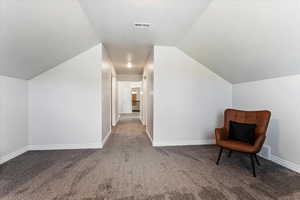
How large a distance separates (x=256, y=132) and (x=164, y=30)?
8.00 feet

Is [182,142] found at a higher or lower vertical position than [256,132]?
lower

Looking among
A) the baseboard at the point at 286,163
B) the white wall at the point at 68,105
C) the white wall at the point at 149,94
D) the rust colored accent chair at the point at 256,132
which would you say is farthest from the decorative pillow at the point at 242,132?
the white wall at the point at 68,105

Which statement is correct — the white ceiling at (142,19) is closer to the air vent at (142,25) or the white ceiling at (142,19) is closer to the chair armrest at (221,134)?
the air vent at (142,25)

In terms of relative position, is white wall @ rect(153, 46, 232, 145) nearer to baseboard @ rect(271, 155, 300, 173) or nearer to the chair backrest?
the chair backrest

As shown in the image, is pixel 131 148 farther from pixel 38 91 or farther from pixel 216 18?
pixel 216 18

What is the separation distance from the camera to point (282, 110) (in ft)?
8.24

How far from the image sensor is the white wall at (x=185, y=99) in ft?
11.7

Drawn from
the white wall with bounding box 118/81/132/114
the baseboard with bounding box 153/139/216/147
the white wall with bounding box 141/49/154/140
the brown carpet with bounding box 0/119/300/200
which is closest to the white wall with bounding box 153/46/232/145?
the baseboard with bounding box 153/139/216/147

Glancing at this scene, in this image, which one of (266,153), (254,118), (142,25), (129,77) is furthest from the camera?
(129,77)

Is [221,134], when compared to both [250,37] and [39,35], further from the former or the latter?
[39,35]

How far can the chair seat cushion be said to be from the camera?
2188 mm

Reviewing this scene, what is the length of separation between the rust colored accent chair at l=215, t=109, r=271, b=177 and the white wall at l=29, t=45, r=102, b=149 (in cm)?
258

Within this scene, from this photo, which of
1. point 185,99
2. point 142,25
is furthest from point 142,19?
point 185,99

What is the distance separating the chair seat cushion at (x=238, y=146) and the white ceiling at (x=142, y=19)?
84.7 inches
